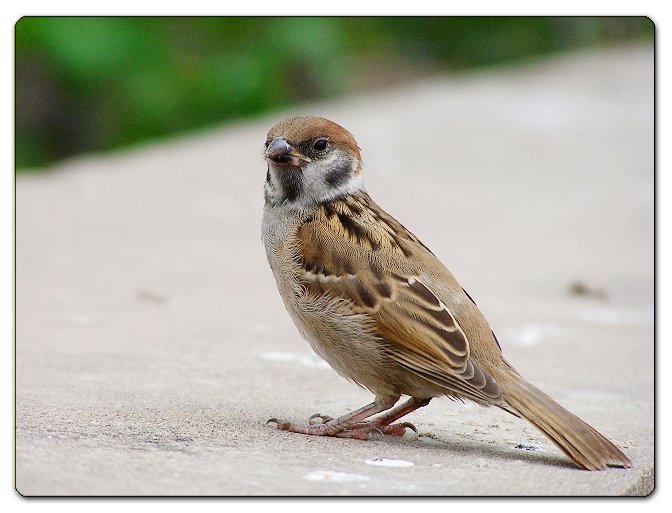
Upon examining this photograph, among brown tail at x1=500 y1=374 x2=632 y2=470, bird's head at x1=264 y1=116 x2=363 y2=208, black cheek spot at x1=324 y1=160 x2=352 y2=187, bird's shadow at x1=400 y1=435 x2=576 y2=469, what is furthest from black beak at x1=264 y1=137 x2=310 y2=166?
brown tail at x1=500 y1=374 x2=632 y2=470

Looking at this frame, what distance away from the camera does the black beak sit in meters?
4.79

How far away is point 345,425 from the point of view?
14.9 ft

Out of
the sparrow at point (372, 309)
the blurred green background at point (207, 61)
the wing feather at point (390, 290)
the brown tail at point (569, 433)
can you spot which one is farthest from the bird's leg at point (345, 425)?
the blurred green background at point (207, 61)

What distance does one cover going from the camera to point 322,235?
4.73 metres

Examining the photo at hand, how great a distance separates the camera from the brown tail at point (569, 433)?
13.6 feet

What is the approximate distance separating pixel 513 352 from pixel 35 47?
5.89 metres

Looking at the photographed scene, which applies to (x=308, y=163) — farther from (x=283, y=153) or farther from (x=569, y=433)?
(x=569, y=433)

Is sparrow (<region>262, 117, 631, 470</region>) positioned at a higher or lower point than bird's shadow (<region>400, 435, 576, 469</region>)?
higher

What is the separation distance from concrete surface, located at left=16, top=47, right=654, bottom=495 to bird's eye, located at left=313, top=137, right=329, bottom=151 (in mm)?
1097

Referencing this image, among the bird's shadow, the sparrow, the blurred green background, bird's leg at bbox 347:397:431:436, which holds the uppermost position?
the blurred green background

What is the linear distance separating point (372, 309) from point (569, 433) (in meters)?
0.87

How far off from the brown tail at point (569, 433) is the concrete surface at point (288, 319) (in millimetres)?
74

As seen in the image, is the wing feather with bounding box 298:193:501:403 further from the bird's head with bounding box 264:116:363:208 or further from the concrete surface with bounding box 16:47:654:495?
the concrete surface with bounding box 16:47:654:495

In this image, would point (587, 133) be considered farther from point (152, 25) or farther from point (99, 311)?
point (99, 311)
